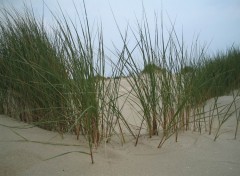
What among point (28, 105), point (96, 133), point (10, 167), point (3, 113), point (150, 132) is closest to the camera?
point (10, 167)

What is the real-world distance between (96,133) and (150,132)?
37 cm

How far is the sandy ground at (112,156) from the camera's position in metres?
1.29

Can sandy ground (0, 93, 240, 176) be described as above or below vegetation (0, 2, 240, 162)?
below

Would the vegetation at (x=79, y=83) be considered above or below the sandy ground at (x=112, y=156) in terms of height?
above

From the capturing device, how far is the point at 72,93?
150 centimetres

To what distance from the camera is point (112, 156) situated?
1.45 m

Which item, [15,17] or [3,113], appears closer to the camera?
[3,113]

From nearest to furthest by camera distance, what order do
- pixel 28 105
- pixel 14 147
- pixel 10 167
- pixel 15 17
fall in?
pixel 10 167, pixel 14 147, pixel 28 105, pixel 15 17

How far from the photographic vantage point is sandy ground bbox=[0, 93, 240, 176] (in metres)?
1.29

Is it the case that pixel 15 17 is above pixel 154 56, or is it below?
above

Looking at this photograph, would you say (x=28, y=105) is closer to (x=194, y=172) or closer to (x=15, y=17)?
(x=15, y=17)

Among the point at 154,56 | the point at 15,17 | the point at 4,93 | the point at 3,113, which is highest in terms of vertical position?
the point at 15,17

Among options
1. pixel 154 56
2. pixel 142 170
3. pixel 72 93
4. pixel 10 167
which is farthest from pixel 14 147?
pixel 154 56

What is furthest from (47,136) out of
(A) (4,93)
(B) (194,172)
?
(B) (194,172)
